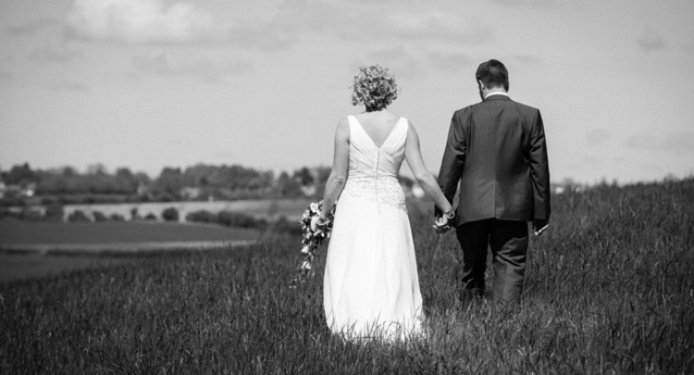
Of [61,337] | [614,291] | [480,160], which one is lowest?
[61,337]

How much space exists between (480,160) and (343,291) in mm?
1871

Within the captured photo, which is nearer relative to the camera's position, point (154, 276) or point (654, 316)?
point (654, 316)

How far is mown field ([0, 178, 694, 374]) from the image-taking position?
6457 millimetres

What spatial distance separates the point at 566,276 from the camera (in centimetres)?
921

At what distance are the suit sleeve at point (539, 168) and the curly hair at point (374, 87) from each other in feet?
5.12

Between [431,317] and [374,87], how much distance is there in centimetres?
225

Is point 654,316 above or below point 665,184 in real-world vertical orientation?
below

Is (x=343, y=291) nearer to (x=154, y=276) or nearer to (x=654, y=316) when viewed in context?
(x=654, y=316)

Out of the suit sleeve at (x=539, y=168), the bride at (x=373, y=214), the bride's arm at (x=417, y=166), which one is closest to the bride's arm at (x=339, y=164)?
the bride at (x=373, y=214)

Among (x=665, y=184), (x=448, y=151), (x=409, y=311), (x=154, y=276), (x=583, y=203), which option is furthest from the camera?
(x=665, y=184)

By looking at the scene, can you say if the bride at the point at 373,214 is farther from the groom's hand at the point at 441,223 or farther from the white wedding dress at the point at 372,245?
the groom's hand at the point at 441,223

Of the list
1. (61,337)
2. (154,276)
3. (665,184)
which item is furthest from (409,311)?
(665,184)

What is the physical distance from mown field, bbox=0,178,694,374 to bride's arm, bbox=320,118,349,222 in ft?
4.15

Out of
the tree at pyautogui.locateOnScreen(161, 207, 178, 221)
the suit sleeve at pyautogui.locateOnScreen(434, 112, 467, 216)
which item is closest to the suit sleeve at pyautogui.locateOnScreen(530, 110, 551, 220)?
the suit sleeve at pyautogui.locateOnScreen(434, 112, 467, 216)
